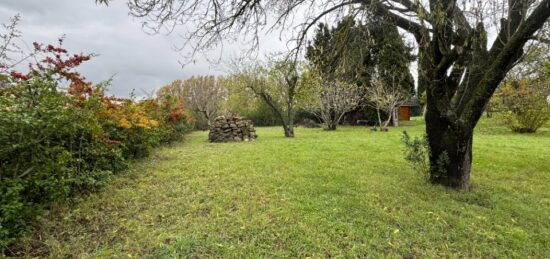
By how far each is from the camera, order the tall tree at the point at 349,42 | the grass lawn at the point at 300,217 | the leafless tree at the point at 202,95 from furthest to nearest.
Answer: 1. the leafless tree at the point at 202,95
2. the tall tree at the point at 349,42
3. the grass lawn at the point at 300,217

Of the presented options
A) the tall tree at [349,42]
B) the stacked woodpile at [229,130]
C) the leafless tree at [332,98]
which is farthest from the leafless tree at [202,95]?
the tall tree at [349,42]

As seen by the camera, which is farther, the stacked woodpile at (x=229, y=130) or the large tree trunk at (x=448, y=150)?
the stacked woodpile at (x=229, y=130)

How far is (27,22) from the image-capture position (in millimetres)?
3566

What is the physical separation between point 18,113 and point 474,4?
5045 mm

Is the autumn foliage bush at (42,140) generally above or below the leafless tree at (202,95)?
below

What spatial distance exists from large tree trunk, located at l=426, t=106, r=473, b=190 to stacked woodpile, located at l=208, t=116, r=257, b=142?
29.4ft

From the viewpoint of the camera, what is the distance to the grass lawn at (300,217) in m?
2.86

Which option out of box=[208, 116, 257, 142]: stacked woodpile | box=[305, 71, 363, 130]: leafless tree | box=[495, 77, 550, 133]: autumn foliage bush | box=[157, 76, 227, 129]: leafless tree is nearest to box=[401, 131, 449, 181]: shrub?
box=[208, 116, 257, 142]: stacked woodpile

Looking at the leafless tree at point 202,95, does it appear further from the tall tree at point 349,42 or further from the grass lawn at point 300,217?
the tall tree at point 349,42

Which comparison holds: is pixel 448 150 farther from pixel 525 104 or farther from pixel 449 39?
pixel 525 104

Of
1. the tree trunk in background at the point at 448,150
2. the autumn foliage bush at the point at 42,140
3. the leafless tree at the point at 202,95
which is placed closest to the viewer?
the autumn foliage bush at the point at 42,140

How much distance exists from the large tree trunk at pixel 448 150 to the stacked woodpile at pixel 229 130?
8.95 meters

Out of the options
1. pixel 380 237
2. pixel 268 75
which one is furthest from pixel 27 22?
pixel 268 75

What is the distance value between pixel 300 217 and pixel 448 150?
274 cm
